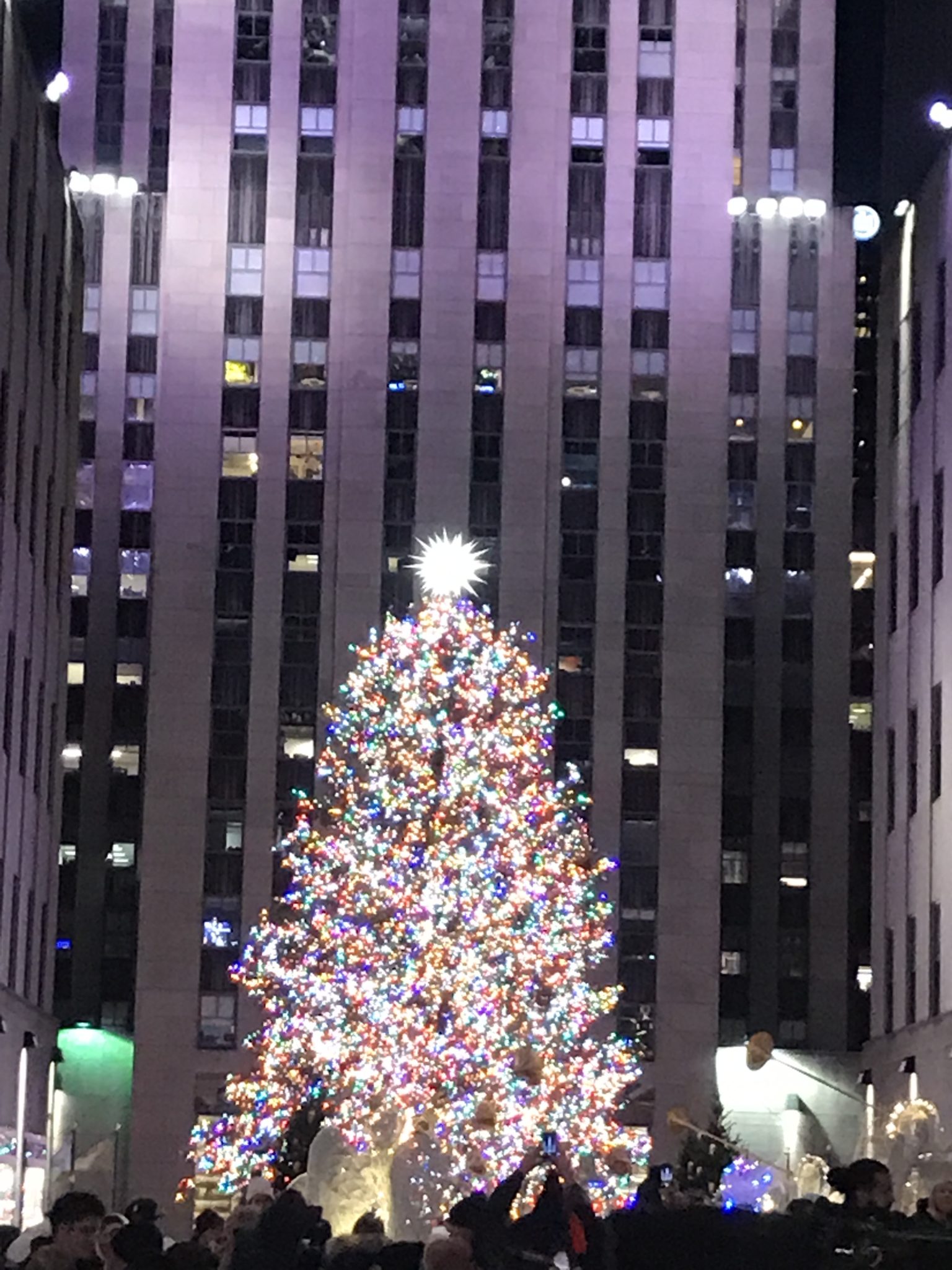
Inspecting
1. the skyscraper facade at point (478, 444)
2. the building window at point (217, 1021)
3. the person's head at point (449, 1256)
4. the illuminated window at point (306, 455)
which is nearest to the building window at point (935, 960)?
the skyscraper facade at point (478, 444)

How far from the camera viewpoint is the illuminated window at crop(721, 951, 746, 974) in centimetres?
6988

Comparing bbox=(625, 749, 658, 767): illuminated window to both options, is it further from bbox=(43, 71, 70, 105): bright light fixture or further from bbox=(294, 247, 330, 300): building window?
bbox=(43, 71, 70, 105): bright light fixture

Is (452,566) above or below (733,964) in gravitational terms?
above

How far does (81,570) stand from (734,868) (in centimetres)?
1778

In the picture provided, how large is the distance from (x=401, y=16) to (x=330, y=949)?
98.1 feet

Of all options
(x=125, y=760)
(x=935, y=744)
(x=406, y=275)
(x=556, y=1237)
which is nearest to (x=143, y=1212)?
(x=556, y=1237)

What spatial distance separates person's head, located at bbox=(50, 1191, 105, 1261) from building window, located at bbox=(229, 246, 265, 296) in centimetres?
5456

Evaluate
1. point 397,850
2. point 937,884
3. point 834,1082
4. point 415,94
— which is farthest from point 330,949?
point 415,94

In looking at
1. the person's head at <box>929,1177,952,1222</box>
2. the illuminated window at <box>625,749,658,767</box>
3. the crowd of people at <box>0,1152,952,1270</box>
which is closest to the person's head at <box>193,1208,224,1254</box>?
the crowd of people at <box>0,1152,952,1270</box>

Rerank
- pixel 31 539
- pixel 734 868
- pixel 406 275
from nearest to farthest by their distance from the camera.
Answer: pixel 31 539 < pixel 406 275 < pixel 734 868

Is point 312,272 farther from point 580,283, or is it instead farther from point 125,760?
point 125,760

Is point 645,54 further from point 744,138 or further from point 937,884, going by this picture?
point 937,884

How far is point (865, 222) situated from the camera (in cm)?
7144

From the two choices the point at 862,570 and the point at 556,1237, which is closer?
the point at 556,1237
